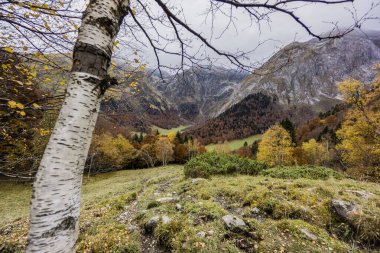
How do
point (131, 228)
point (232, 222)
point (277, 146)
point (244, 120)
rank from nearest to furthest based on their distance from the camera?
point (232, 222)
point (131, 228)
point (277, 146)
point (244, 120)

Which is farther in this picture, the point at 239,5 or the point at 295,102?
the point at 295,102

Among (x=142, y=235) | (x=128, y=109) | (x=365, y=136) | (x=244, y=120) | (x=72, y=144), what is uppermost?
(x=244, y=120)

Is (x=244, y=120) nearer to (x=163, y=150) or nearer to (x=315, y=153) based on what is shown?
(x=315, y=153)

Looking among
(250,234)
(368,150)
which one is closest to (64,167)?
(250,234)

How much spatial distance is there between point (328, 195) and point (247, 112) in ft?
407

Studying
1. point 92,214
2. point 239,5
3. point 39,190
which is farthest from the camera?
point 92,214

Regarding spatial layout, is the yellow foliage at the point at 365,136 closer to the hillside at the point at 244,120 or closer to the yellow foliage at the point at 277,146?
the yellow foliage at the point at 277,146

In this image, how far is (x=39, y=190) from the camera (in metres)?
1.16

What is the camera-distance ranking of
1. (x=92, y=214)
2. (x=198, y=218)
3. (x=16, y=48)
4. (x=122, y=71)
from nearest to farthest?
1. (x=16, y=48)
2. (x=122, y=71)
3. (x=198, y=218)
4. (x=92, y=214)

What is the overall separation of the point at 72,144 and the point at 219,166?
363 inches

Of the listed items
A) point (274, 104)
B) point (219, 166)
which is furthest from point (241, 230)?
point (274, 104)

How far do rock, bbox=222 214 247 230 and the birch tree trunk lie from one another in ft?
10.2

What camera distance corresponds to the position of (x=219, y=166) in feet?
32.5

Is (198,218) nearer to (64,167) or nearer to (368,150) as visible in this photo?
(64,167)
